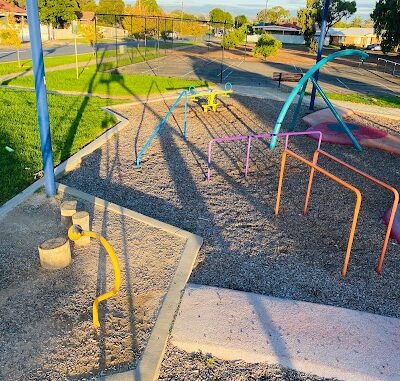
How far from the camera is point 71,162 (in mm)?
7898

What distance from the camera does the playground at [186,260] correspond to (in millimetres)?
3545

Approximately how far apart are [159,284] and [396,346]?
227 centimetres

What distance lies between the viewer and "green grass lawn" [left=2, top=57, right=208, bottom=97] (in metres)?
16.0

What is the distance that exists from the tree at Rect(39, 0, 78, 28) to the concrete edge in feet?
151

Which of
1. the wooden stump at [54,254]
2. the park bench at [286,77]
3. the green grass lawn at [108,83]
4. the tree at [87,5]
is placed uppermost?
the tree at [87,5]

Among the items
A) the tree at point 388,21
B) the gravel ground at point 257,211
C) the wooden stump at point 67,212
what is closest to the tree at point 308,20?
the tree at point 388,21

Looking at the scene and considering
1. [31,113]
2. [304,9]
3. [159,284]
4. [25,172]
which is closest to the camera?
[159,284]

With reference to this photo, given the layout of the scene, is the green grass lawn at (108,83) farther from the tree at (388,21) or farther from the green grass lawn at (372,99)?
the tree at (388,21)

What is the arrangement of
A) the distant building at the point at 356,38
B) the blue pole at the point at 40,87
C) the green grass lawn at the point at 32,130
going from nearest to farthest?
1. the blue pole at the point at 40,87
2. the green grass lawn at the point at 32,130
3. the distant building at the point at 356,38

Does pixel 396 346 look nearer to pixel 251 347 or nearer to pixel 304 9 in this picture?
pixel 251 347

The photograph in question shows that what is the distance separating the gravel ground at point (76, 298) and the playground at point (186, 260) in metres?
0.01

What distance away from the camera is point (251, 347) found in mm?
3609

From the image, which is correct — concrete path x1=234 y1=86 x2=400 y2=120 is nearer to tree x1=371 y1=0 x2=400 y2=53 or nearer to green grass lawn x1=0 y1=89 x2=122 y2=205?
green grass lawn x1=0 y1=89 x2=122 y2=205

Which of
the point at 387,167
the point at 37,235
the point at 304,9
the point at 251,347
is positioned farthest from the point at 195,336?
the point at 304,9
